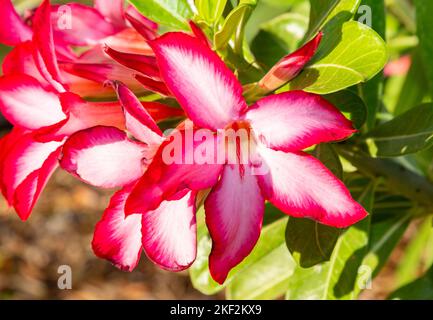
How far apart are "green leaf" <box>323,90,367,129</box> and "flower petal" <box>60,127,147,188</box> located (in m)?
0.30

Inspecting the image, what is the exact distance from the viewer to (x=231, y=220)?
0.82 metres

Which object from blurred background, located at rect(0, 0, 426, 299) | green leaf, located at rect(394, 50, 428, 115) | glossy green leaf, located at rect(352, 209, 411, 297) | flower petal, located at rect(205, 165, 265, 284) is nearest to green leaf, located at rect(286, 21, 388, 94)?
flower petal, located at rect(205, 165, 265, 284)

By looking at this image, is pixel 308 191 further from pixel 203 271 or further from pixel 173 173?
pixel 203 271

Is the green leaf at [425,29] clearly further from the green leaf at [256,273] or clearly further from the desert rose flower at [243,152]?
the desert rose flower at [243,152]

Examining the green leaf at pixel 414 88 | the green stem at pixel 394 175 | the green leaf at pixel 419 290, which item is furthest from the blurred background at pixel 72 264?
the green stem at pixel 394 175

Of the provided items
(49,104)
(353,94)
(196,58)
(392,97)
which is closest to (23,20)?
(49,104)

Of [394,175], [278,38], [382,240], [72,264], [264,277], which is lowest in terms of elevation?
[72,264]

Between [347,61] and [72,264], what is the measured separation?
217 centimetres

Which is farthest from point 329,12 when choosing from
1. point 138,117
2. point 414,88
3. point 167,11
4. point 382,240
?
point 414,88

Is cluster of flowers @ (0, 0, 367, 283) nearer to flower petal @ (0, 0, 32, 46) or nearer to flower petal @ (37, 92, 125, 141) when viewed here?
flower petal @ (37, 92, 125, 141)

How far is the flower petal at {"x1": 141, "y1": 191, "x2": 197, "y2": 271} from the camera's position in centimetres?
80
